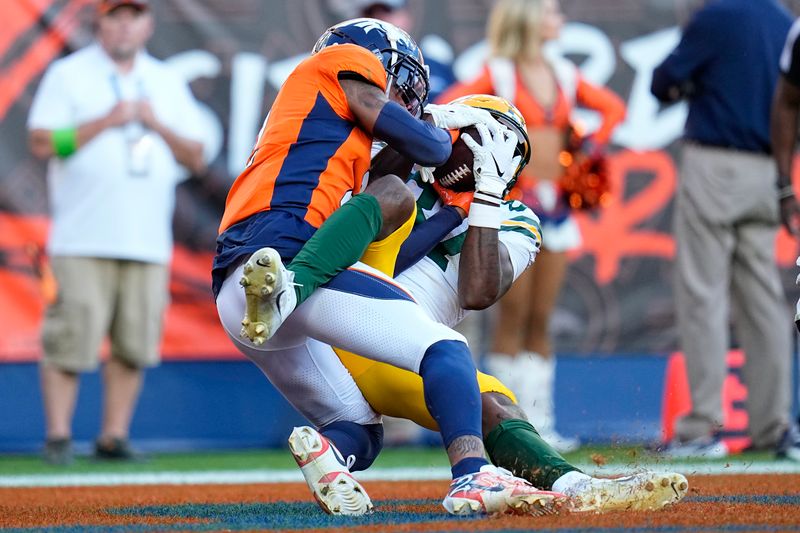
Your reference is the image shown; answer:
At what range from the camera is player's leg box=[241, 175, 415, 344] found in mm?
3166

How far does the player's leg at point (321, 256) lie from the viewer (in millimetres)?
3166

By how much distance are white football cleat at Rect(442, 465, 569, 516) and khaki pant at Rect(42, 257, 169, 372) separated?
3587 millimetres

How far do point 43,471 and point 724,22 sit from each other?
380 cm

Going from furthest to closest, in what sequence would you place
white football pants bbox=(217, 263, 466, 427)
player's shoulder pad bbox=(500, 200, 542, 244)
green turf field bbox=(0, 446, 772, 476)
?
green turf field bbox=(0, 446, 772, 476) < player's shoulder pad bbox=(500, 200, 542, 244) < white football pants bbox=(217, 263, 466, 427)

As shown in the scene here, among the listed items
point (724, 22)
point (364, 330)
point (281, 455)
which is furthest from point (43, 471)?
point (724, 22)

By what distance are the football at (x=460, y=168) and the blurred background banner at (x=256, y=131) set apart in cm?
349

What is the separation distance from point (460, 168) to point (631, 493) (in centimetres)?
107

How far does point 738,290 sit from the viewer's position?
6.47m

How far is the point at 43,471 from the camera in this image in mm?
5984

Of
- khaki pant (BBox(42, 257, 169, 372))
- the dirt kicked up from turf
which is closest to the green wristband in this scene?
khaki pant (BBox(42, 257, 169, 372))

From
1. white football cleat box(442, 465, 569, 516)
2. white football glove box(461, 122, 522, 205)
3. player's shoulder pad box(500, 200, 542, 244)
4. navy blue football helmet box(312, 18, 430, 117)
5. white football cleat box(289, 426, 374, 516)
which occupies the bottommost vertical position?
white football cleat box(289, 426, 374, 516)

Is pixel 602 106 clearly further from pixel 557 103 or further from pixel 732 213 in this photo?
pixel 732 213

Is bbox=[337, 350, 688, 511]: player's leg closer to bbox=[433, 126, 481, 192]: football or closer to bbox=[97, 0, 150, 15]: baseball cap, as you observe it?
bbox=[433, 126, 481, 192]: football

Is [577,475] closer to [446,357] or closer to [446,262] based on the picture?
[446,357]
